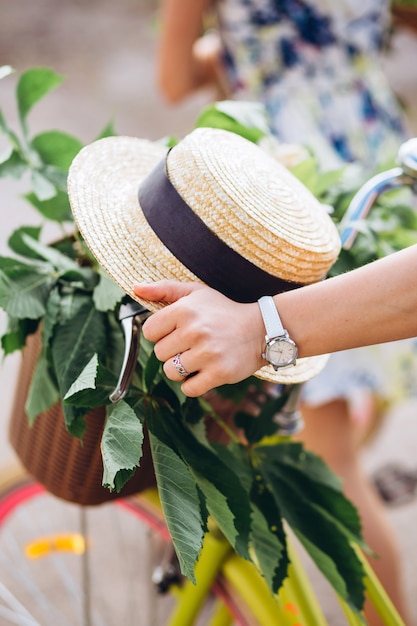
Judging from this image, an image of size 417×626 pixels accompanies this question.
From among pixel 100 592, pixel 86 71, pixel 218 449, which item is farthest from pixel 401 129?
pixel 86 71

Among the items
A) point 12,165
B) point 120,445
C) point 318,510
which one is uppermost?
point 12,165

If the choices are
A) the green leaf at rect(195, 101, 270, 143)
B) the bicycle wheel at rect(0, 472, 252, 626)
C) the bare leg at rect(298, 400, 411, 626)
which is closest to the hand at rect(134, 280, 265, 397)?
the green leaf at rect(195, 101, 270, 143)

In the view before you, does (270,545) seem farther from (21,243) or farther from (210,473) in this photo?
(21,243)

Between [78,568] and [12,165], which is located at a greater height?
[12,165]

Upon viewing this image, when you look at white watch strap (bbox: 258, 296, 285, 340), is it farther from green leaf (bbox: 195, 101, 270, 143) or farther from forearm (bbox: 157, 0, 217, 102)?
forearm (bbox: 157, 0, 217, 102)

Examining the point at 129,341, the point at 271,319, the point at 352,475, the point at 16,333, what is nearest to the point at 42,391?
the point at 16,333

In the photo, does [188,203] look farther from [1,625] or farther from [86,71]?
[86,71]

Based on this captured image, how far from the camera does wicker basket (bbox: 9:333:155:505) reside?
79 centimetres

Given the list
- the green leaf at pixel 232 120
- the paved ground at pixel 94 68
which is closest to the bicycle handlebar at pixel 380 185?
the green leaf at pixel 232 120

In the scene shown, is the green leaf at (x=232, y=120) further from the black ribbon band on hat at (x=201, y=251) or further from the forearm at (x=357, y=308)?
the forearm at (x=357, y=308)

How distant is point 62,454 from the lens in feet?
2.69

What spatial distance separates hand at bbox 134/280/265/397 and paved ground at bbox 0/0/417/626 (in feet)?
5.93

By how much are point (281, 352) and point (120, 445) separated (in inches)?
6.1

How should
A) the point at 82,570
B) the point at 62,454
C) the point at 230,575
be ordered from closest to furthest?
the point at 62,454 → the point at 230,575 → the point at 82,570
